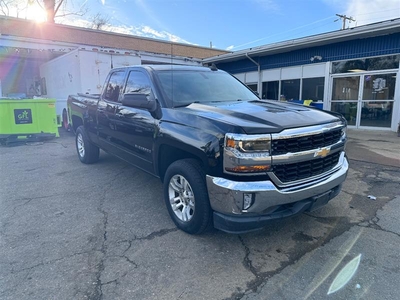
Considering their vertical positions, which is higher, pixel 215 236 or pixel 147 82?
pixel 147 82

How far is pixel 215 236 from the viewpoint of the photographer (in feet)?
10.8

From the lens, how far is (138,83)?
14.3 feet

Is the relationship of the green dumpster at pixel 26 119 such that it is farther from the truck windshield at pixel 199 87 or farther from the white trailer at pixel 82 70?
the truck windshield at pixel 199 87

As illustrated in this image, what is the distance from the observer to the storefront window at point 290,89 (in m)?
14.0

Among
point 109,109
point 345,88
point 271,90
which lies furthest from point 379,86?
point 109,109

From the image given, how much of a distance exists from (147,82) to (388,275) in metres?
3.57

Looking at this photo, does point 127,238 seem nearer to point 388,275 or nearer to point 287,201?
point 287,201

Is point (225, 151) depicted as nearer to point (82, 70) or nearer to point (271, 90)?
point (82, 70)

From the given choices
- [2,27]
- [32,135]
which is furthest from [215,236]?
[2,27]

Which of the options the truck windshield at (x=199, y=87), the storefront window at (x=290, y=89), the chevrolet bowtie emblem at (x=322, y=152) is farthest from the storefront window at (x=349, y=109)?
the chevrolet bowtie emblem at (x=322, y=152)

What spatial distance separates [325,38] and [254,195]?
11213 millimetres

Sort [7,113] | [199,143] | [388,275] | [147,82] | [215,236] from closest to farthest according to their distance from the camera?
[388,275] < [199,143] < [215,236] < [147,82] < [7,113]

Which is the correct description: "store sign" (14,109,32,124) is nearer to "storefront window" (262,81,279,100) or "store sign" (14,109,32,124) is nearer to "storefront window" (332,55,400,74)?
"storefront window" (262,81,279,100)

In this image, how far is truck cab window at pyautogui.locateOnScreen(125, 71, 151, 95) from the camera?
4099 mm
